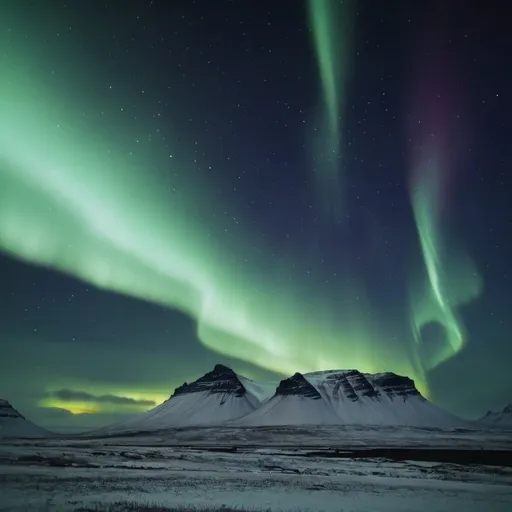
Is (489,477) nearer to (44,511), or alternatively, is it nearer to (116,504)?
(116,504)

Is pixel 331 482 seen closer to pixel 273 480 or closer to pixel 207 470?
pixel 273 480

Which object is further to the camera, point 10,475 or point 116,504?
point 10,475

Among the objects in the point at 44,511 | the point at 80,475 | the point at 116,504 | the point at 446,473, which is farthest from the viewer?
the point at 446,473

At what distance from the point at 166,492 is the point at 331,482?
A: 12.8m

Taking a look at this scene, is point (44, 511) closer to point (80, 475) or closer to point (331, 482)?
point (80, 475)

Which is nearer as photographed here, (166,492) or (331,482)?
(166,492)

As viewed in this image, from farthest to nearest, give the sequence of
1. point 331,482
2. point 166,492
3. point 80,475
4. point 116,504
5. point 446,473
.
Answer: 1. point 446,473
2. point 80,475
3. point 331,482
4. point 166,492
5. point 116,504

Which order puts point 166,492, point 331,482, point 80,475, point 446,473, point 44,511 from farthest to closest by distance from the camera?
point 446,473, point 80,475, point 331,482, point 166,492, point 44,511

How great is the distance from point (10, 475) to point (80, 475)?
5.86 meters

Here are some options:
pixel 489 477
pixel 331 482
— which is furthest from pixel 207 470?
pixel 489 477

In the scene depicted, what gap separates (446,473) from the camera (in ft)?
142

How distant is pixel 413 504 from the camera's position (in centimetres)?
2700

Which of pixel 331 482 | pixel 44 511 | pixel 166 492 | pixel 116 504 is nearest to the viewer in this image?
pixel 44 511

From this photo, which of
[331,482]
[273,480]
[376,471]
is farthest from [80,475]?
[376,471]
